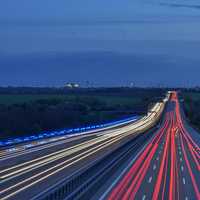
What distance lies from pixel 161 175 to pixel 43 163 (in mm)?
7074

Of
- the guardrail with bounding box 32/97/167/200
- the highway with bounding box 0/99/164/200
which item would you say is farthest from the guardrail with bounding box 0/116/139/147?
the guardrail with bounding box 32/97/167/200

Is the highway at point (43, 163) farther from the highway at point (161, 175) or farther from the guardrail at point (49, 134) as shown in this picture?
the highway at point (161, 175)

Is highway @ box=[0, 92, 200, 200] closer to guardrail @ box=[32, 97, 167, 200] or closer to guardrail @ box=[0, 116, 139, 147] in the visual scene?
guardrail @ box=[32, 97, 167, 200]

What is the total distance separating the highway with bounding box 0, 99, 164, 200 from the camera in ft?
109

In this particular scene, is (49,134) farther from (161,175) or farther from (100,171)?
(100,171)

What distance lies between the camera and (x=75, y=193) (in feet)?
101

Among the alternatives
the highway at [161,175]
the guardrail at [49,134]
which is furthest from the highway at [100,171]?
the guardrail at [49,134]

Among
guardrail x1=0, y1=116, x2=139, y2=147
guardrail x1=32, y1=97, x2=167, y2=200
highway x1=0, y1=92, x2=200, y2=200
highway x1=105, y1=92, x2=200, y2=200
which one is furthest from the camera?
guardrail x1=0, y1=116, x2=139, y2=147

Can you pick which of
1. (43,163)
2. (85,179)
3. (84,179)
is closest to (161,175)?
(43,163)

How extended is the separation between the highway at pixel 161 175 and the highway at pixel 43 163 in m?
2.82

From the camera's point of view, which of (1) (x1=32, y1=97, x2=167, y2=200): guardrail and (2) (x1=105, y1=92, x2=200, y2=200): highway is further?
(2) (x1=105, y1=92, x2=200, y2=200): highway

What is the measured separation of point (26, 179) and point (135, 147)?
28.7 meters

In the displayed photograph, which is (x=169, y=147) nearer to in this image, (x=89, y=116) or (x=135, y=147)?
(x=135, y=147)

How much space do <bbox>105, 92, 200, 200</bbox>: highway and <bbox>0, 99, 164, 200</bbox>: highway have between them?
282 cm
